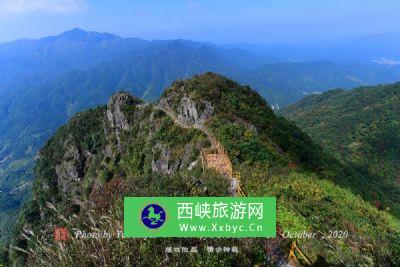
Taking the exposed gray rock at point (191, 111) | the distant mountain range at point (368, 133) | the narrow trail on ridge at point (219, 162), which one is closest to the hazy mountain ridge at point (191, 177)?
the exposed gray rock at point (191, 111)

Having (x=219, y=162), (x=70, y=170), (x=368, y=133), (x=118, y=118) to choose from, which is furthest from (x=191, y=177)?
(x=368, y=133)

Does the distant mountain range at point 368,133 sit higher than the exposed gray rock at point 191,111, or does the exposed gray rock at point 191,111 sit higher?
the exposed gray rock at point 191,111

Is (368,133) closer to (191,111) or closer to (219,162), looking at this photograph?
(191,111)

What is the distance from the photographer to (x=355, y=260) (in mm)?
8211

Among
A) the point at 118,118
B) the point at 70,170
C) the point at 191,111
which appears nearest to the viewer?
the point at 191,111

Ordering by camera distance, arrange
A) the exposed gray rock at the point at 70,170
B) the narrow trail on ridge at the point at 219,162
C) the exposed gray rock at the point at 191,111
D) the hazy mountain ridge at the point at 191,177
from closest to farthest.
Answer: the hazy mountain ridge at the point at 191,177 → the narrow trail on ridge at the point at 219,162 → the exposed gray rock at the point at 191,111 → the exposed gray rock at the point at 70,170

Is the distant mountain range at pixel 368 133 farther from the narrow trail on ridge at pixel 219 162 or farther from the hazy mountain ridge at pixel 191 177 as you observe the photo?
the narrow trail on ridge at pixel 219 162

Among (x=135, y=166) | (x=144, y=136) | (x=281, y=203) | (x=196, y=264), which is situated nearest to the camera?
(x=196, y=264)

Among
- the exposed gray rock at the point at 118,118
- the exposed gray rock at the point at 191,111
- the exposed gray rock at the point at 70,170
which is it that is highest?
the exposed gray rock at the point at 191,111

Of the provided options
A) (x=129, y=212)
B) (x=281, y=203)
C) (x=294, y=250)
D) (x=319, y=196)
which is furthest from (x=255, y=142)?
(x=129, y=212)

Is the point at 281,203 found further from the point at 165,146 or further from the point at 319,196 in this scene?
the point at 165,146

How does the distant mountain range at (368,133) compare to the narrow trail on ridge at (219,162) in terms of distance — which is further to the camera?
the distant mountain range at (368,133)

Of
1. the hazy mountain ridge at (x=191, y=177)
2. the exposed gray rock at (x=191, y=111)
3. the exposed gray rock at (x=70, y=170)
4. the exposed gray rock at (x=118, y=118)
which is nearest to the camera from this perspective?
the hazy mountain ridge at (x=191, y=177)

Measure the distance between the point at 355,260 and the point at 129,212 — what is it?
5175 millimetres
